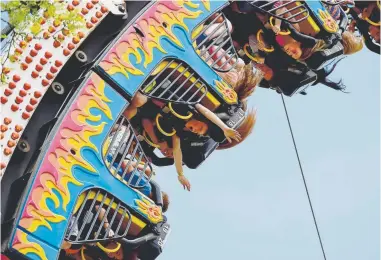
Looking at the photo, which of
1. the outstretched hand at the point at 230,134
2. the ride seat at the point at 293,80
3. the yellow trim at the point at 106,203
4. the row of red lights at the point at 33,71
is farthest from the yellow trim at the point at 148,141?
the ride seat at the point at 293,80

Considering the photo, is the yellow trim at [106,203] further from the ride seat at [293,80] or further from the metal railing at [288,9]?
the ride seat at [293,80]

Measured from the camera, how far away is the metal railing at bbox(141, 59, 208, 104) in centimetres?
684

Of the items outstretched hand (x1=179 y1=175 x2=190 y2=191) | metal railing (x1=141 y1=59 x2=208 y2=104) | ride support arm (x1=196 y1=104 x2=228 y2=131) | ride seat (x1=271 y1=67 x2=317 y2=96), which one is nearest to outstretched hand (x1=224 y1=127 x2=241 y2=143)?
ride support arm (x1=196 y1=104 x2=228 y2=131)

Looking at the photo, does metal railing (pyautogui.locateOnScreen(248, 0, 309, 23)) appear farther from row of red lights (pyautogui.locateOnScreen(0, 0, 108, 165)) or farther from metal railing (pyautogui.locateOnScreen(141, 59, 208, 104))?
row of red lights (pyautogui.locateOnScreen(0, 0, 108, 165))

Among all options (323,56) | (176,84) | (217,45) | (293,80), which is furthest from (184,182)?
(323,56)

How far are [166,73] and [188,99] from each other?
0.24 metres

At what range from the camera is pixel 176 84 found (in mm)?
6996

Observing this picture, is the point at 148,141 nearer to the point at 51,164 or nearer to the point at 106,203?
the point at 106,203

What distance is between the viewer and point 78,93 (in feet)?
20.9

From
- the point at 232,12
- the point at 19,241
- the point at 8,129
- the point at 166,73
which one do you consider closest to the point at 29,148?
the point at 8,129

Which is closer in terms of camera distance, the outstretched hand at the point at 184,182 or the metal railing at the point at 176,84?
the metal railing at the point at 176,84

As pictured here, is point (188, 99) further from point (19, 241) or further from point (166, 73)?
point (19, 241)

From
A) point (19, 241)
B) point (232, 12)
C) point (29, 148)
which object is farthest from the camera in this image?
point (232, 12)

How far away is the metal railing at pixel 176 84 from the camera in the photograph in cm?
684
